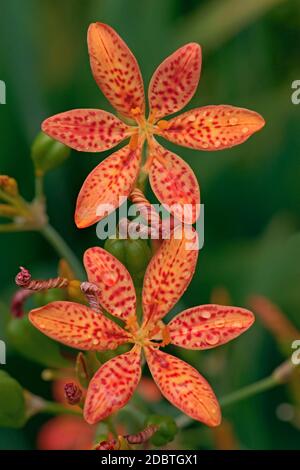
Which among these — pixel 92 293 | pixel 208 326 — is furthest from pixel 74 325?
pixel 208 326

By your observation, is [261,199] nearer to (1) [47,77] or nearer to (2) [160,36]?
(2) [160,36]

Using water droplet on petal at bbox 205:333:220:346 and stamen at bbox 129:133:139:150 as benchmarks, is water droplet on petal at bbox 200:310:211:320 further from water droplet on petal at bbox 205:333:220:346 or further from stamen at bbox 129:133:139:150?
stamen at bbox 129:133:139:150

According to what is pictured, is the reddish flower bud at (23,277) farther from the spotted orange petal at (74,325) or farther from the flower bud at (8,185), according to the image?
the flower bud at (8,185)

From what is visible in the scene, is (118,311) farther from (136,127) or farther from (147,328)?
(136,127)

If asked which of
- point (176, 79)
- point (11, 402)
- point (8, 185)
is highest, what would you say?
point (176, 79)

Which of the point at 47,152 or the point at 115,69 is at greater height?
the point at 115,69

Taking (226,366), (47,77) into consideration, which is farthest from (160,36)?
(226,366)

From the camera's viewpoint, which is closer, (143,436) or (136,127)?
(143,436)
